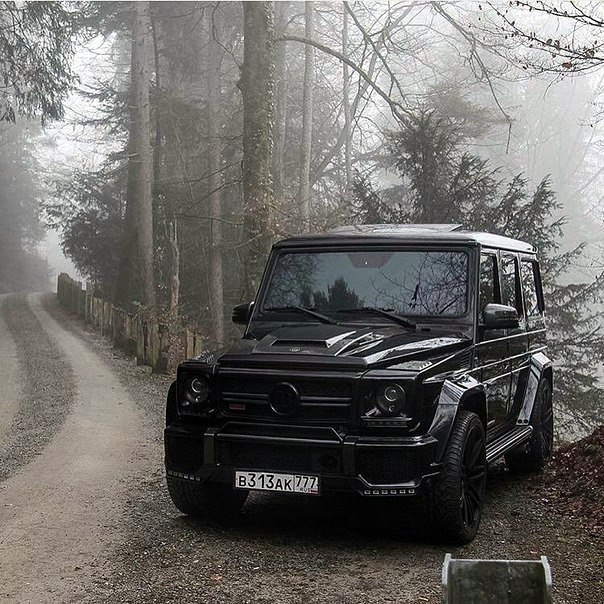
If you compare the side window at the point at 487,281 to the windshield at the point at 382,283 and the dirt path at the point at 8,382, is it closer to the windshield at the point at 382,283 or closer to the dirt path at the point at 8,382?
the windshield at the point at 382,283

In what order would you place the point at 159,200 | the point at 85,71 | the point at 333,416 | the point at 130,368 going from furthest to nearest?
the point at 85,71
the point at 159,200
the point at 130,368
the point at 333,416

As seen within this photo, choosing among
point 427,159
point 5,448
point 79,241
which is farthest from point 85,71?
point 5,448

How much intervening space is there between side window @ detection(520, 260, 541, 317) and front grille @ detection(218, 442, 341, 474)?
12.2 feet

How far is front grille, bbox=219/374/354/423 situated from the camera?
5.68 m

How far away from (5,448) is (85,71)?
173 feet

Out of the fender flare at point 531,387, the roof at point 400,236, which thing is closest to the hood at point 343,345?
the roof at point 400,236

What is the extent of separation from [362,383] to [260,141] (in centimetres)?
1094

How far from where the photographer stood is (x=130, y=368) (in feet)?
59.6

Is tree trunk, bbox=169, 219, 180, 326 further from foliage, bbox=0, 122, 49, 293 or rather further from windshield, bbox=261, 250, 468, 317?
foliage, bbox=0, 122, 49, 293

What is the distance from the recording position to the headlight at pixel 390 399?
558 cm

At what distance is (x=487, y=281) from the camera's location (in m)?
7.20

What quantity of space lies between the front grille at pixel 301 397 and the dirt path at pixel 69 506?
1.37m

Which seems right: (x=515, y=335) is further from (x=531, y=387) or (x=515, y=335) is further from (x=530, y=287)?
(x=530, y=287)

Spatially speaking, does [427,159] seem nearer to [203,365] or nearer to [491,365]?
[491,365]
